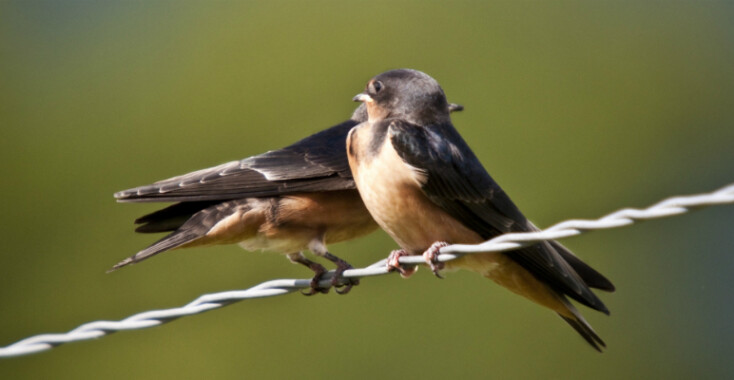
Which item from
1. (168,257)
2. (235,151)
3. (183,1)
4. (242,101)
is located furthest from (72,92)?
(168,257)

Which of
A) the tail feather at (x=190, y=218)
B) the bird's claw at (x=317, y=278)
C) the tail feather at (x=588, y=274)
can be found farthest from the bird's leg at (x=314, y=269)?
the tail feather at (x=588, y=274)

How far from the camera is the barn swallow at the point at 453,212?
173 inches

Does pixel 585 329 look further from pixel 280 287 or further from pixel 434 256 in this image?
pixel 280 287

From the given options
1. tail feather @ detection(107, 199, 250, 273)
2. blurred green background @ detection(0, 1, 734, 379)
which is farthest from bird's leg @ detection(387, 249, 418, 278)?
blurred green background @ detection(0, 1, 734, 379)

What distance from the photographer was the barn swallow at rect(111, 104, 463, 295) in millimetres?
5512

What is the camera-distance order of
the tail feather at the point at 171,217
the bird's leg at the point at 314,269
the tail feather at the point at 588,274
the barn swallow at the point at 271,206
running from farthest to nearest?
1. the tail feather at the point at 171,217
2. the barn swallow at the point at 271,206
3. the bird's leg at the point at 314,269
4. the tail feather at the point at 588,274

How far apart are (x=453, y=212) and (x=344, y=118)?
5.71 m

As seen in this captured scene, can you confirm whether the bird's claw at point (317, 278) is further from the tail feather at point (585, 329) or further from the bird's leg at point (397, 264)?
the tail feather at point (585, 329)

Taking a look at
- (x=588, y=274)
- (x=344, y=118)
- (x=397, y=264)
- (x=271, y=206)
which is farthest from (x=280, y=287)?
(x=344, y=118)

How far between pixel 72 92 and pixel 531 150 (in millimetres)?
7363

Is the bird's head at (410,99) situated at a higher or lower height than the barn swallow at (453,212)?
higher

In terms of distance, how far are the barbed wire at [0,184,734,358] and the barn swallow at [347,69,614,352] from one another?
25 cm

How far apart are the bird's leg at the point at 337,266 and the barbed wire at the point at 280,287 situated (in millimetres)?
389

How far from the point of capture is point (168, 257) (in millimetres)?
10156
